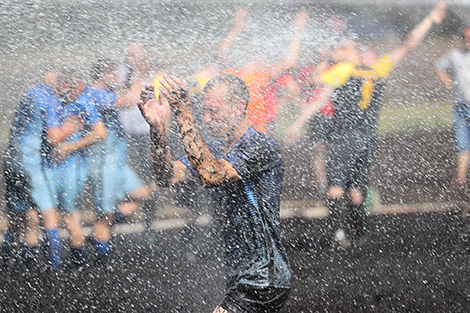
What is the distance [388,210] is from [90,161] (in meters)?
3.06

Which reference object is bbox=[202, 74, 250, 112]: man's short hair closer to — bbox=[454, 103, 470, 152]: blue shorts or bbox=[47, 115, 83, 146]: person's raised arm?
bbox=[47, 115, 83, 146]: person's raised arm

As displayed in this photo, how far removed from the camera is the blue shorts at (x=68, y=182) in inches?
149

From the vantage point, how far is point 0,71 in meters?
7.55

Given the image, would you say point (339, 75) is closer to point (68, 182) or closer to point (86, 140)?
point (86, 140)

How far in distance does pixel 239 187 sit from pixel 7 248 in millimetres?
2571

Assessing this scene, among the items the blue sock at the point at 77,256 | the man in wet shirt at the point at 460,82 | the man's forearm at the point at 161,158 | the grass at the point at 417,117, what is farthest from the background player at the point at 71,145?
the grass at the point at 417,117

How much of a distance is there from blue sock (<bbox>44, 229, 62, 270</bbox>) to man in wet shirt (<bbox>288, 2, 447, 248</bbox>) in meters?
2.06

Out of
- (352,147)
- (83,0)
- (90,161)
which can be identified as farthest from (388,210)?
(83,0)

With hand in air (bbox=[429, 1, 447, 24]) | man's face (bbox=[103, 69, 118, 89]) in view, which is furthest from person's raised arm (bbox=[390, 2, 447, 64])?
man's face (bbox=[103, 69, 118, 89])

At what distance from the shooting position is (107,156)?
3889 mm

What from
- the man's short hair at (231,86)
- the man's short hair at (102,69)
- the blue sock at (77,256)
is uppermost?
the man's short hair at (231,86)

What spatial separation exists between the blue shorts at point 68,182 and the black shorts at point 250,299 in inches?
85.9

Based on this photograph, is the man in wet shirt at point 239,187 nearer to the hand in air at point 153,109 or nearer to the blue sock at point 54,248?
the hand in air at point 153,109

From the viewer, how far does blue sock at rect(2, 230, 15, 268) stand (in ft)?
12.8
